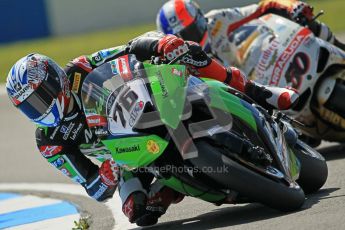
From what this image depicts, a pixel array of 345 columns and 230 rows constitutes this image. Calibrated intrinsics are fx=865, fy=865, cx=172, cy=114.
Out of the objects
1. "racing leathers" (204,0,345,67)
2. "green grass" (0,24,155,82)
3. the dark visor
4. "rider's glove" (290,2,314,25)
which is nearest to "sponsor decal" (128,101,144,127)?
the dark visor

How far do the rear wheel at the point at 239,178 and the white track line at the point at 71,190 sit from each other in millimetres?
1588

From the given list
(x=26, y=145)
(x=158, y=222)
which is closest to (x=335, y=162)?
(x=158, y=222)

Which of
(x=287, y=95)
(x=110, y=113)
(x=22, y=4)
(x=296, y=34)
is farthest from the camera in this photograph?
(x=22, y=4)

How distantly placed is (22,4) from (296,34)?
19959mm

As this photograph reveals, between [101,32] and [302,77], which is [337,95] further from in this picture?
[101,32]

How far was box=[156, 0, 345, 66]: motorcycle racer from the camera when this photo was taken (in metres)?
8.81

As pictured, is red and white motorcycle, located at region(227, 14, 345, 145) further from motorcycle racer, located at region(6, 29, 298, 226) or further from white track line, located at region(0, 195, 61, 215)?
white track line, located at region(0, 195, 61, 215)

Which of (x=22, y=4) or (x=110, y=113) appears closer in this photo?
(x=110, y=113)

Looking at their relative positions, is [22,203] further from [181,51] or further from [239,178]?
[239,178]

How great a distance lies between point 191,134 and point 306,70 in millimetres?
3152

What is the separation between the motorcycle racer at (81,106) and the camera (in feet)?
20.5

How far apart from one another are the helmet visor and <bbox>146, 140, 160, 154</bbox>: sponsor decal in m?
3.40

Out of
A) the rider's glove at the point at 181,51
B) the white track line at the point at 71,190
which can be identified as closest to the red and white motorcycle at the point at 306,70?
the white track line at the point at 71,190

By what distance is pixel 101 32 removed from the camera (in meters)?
28.8
